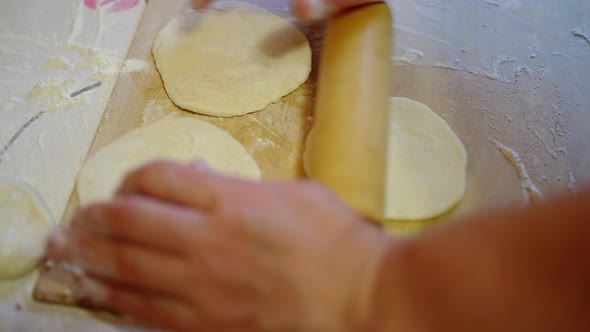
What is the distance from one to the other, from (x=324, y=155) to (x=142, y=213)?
0.47 meters

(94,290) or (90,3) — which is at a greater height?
(90,3)

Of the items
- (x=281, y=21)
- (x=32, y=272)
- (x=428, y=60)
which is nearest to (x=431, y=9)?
(x=428, y=60)

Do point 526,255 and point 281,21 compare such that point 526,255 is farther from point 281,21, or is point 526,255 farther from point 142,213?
point 281,21

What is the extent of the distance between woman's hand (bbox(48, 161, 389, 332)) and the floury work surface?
43 cm

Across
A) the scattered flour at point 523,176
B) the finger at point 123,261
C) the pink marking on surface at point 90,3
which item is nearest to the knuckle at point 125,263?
the finger at point 123,261

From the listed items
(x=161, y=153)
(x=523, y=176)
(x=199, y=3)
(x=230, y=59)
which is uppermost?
(x=199, y=3)

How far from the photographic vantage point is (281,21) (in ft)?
5.40

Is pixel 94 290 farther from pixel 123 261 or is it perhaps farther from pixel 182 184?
pixel 182 184

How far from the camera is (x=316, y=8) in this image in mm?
1415

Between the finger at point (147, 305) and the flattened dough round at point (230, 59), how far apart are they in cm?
65

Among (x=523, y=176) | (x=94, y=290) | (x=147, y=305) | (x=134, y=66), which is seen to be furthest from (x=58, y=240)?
(x=523, y=176)

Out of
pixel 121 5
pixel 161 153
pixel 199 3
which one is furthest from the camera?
pixel 121 5

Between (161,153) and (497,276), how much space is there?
0.95m

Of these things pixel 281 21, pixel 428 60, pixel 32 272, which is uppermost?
pixel 281 21
